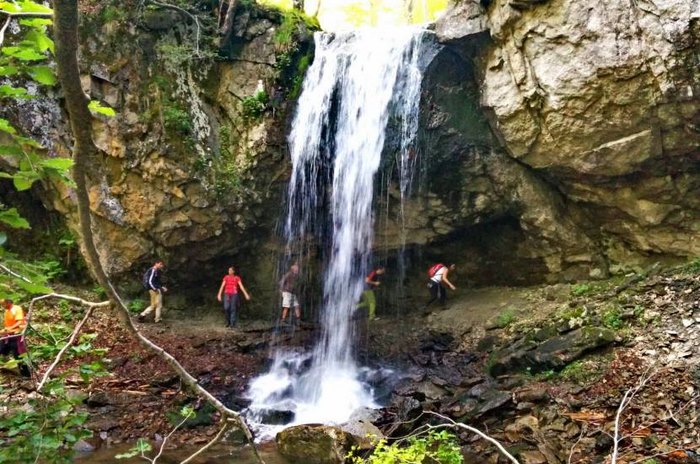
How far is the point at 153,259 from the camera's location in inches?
484

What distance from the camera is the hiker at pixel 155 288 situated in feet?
38.2

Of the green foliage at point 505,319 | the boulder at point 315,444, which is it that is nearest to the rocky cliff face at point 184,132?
the green foliage at point 505,319

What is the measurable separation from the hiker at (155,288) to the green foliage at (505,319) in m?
7.89

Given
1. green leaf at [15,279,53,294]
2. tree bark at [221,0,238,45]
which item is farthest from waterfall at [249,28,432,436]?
green leaf at [15,279,53,294]

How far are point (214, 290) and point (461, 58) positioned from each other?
8.58m

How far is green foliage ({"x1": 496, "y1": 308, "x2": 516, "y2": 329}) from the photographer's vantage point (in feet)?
34.9

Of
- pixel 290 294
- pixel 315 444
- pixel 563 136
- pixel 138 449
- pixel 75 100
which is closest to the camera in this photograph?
pixel 75 100

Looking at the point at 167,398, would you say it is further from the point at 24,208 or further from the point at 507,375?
the point at 24,208

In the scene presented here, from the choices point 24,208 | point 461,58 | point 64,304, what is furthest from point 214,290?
point 461,58

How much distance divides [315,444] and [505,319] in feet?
18.3

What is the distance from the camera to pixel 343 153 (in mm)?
12195

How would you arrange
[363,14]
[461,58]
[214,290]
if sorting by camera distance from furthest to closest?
1. [363,14]
2. [214,290]
3. [461,58]

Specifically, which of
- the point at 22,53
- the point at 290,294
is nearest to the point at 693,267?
the point at 290,294

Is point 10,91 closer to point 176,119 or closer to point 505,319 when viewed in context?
point 176,119
